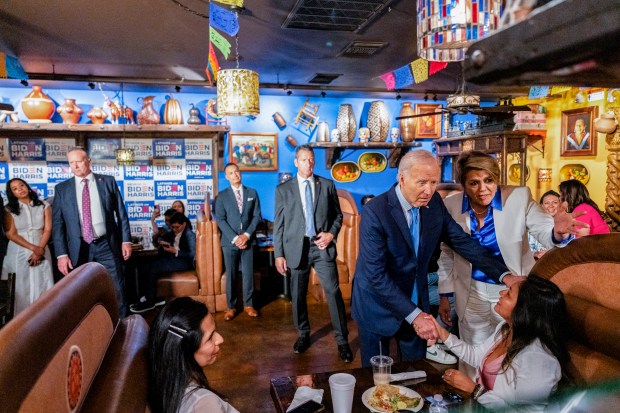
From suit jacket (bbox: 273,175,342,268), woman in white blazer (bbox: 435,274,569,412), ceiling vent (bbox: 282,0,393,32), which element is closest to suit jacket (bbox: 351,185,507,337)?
woman in white blazer (bbox: 435,274,569,412)

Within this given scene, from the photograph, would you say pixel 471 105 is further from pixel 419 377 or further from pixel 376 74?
pixel 419 377

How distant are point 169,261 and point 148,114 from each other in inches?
92.3

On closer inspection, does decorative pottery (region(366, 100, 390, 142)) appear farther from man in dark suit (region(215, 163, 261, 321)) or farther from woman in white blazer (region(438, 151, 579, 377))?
woman in white blazer (region(438, 151, 579, 377))

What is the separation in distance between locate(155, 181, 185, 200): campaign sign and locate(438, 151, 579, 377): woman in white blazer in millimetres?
5358

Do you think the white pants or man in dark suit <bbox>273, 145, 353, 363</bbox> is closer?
the white pants

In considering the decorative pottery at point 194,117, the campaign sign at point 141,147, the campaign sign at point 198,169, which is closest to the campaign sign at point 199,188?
the campaign sign at point 198,169

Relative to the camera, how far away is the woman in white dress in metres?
4.75

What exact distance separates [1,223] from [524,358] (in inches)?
199

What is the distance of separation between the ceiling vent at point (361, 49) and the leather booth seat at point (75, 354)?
12.0ft

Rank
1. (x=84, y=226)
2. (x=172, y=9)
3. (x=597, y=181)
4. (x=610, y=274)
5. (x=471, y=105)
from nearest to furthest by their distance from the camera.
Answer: (x=610, y=274), (x=172, y=9), (x=84, y=226), (x=471, y=105), (x=597, y=181)

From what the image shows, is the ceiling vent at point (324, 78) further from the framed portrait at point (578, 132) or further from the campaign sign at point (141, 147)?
the framed portrait at point (578, 132)

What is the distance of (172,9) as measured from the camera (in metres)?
3.62

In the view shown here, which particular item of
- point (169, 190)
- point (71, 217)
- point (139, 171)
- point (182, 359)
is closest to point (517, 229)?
point (182, 359)

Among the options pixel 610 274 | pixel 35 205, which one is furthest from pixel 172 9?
pixel 610 274
